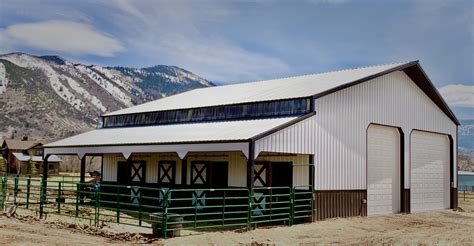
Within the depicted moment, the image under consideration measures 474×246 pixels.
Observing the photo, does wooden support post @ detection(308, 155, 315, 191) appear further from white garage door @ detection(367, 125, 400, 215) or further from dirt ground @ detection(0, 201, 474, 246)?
white garage door @ detection(367, 125, 400, 215)

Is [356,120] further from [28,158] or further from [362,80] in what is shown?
[28,158]

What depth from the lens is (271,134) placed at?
2042 cm

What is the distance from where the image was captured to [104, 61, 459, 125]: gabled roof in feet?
81.4

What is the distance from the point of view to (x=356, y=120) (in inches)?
987

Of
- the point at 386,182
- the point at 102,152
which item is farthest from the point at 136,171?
the point at 386,182

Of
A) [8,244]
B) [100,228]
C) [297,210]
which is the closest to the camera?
[8,244]

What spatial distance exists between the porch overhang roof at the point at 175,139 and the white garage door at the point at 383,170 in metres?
5.52

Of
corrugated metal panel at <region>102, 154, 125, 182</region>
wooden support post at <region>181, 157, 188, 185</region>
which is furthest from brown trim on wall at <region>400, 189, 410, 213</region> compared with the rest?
corrugated metal panel at <region>102, 154, 125, 182</region>

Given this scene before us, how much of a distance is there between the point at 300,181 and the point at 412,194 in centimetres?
844

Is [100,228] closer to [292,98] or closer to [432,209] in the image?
[292,98]

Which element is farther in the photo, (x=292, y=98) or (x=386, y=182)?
(x=386, y=182)

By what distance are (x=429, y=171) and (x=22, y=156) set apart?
63557 mm

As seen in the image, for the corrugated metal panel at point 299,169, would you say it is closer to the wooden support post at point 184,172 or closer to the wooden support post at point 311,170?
the wooden support post at point 311,170

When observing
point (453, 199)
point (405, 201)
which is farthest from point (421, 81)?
point (453, 199)
